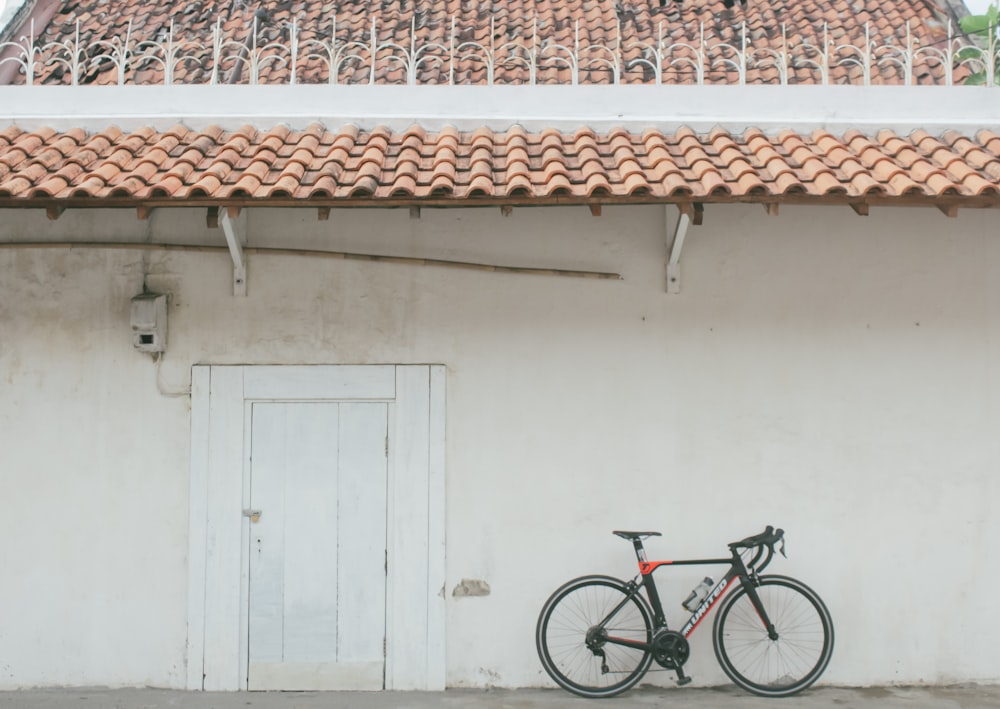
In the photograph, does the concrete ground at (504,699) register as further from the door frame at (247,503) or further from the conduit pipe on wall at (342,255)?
the conduit pipe on wall at (342,255)

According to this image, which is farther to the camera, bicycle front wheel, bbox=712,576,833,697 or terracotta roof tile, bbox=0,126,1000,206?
bicycle front wheel, bbox=712,576,833,697

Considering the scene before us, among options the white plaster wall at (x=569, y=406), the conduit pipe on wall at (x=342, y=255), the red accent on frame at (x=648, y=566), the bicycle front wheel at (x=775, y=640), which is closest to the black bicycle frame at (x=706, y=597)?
the red accent on frame at (x=648, y=566)

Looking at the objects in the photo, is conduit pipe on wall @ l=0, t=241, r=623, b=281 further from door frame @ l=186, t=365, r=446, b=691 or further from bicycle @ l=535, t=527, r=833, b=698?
bicycle @ l=535, t=527, r=833, b=698

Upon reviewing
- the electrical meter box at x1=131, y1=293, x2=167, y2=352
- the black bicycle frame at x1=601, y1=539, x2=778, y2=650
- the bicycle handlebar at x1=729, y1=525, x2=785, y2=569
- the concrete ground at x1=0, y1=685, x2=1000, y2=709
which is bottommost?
the concrete ground at x1=0, y1=685, x2=1000, y2=709

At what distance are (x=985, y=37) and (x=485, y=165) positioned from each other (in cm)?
391

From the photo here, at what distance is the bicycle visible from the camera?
6.03 metres

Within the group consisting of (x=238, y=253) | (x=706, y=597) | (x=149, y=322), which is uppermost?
(x=238, y=253)

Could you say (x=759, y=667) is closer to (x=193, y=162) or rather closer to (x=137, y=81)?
(x=193, y=162)

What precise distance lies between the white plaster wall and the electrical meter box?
98mm

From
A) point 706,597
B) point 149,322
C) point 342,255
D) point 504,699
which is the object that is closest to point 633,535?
point 706,597

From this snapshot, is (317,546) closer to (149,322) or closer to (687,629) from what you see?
(149,322)

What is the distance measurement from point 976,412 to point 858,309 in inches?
39.3

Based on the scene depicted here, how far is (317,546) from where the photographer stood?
6.28 meters

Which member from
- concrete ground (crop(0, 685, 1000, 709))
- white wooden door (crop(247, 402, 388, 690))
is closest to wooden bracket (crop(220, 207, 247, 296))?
white wooden door (crop(247, 402, 388, 690))
